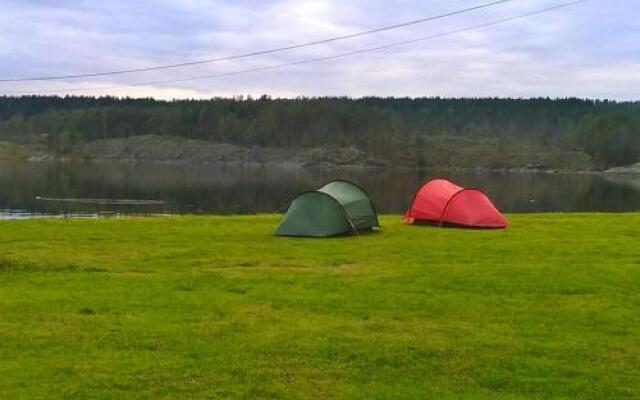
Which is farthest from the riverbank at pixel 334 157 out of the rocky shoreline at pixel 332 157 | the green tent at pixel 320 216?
the green tent at pixel 320 216

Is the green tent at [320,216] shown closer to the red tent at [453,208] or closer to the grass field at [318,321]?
the grass field at [318,321]

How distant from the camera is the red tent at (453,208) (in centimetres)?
2697

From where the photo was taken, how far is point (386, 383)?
354 inches

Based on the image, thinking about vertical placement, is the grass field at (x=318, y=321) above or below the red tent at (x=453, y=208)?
below

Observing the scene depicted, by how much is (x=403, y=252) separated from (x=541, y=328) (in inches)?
341

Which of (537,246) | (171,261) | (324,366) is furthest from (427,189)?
(324,366)

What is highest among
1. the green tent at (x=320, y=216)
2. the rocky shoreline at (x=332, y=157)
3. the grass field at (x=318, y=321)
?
the rocky shoreline at (x=332, y=157)

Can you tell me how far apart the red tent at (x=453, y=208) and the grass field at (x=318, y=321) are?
5.46 meters

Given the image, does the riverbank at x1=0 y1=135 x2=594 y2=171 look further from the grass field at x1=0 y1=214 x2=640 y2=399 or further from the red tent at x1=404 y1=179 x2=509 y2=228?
the grass field at x1=0 y1=214 x2=640 y2=399

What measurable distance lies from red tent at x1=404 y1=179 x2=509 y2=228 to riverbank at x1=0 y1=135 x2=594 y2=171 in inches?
5896

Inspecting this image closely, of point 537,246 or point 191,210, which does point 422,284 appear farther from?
point 191,210

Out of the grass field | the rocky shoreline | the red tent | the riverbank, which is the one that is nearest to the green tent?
the grass field

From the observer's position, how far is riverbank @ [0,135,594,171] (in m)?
185

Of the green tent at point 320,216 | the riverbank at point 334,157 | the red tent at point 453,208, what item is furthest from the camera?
the riverbank at point 334,157
